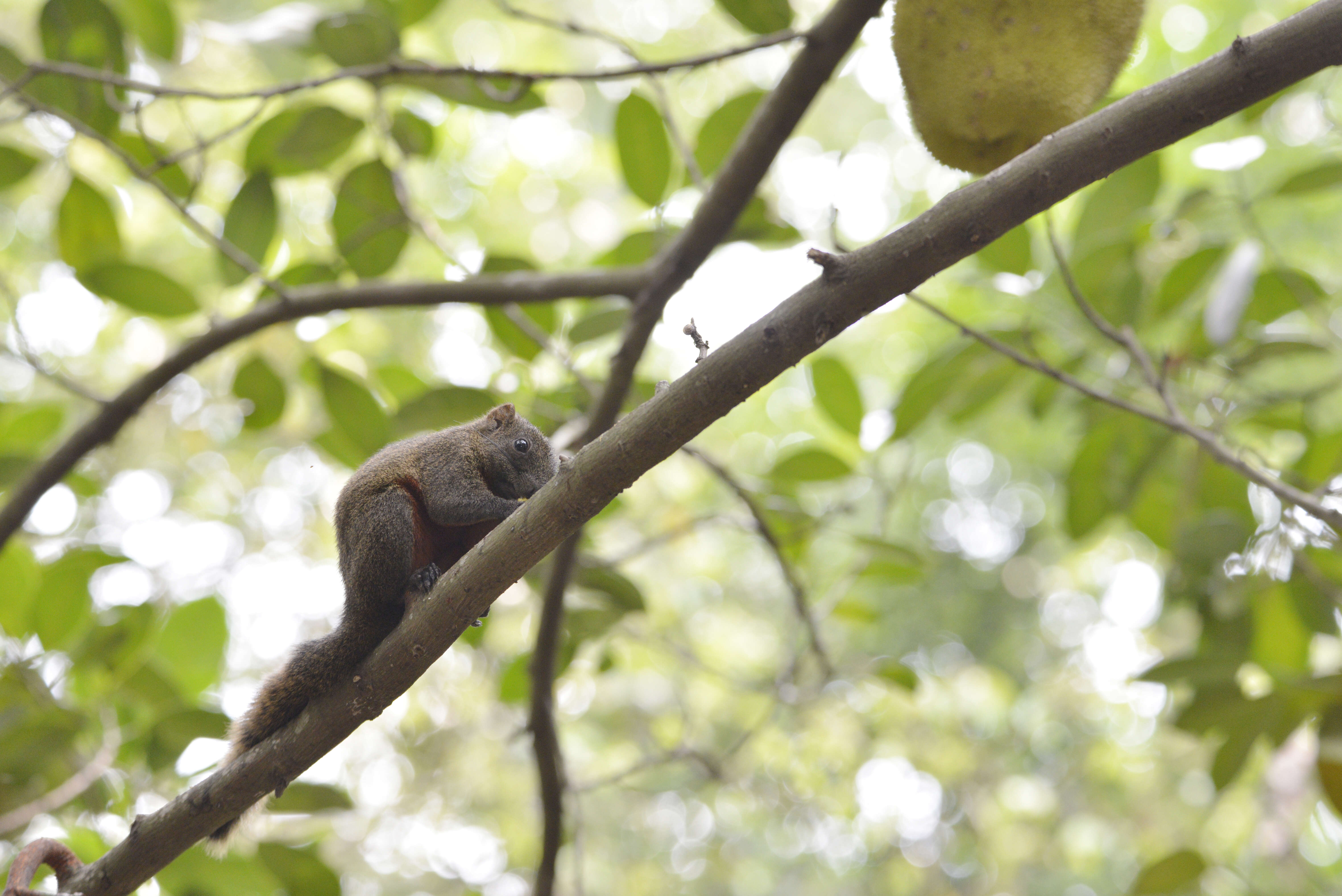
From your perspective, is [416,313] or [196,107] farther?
[416,313]

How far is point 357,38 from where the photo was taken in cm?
277

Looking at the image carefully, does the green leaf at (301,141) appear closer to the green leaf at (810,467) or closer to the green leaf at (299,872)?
the green leaf at (810,467)

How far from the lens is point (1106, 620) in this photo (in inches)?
340

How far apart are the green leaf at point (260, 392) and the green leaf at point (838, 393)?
1.85 m

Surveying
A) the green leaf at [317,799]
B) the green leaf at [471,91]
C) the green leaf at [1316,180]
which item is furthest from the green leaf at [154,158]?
the green leaf at [1316,180]

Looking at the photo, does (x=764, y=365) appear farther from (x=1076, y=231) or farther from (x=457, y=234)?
(x=457, y=234)

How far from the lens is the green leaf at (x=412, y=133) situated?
3.08 meters

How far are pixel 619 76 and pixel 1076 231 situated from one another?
5.04ft

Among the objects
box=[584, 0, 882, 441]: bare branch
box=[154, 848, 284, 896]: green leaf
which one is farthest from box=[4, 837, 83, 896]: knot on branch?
box=[584, 0, 882, 441]: bare branch

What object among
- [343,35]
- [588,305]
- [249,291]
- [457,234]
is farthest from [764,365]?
[457,234]

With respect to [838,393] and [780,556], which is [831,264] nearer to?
[780,556]

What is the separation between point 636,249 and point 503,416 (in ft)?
3.42

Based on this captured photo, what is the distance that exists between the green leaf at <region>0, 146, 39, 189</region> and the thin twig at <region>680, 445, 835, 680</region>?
232cm

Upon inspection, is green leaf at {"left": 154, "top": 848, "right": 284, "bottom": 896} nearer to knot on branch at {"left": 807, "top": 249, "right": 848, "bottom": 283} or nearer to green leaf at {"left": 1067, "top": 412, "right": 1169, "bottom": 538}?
knot on branch at {"left": 807, "top": 249, "right": 848, "bottom": 283}
